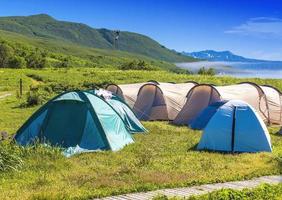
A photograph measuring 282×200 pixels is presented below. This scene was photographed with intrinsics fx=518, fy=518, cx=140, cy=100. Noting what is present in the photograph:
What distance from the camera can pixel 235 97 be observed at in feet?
92.2

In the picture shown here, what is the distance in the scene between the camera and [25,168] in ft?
48.4

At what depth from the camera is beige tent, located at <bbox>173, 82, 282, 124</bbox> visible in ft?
91.7

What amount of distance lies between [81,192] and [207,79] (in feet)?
146

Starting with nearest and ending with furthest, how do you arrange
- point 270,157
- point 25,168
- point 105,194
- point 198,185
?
point 105,194
point 198,185
point 25,168
point 270,157

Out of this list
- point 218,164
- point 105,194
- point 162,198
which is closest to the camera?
point 162,198

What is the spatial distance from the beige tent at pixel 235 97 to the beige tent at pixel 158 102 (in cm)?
156

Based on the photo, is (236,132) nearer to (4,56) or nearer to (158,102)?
(158,102)

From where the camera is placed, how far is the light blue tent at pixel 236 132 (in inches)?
Answer: 750

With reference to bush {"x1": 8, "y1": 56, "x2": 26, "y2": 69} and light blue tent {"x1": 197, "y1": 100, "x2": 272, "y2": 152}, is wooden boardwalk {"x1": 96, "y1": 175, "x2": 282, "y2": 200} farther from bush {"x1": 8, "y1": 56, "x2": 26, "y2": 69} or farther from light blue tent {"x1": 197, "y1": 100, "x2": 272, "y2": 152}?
bush {"x1": 8, "y1": 56, "x2": 26, "y2": 69}

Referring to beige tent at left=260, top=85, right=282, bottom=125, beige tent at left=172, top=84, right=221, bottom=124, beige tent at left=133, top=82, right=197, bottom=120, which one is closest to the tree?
beige tent at left=133, top=82, right=197, bottom=120

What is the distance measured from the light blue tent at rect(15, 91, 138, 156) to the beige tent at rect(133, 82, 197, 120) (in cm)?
971

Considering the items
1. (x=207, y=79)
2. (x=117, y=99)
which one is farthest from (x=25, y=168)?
(x=207, y=79)

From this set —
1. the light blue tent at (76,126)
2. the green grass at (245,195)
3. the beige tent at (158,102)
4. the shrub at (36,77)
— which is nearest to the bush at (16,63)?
the shrub at (36,77)

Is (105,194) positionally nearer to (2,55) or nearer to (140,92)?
(140,92)
